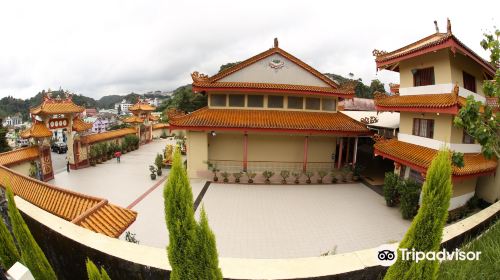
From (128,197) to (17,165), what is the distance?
7.03 meters

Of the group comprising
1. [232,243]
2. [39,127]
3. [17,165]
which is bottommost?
[232,243]

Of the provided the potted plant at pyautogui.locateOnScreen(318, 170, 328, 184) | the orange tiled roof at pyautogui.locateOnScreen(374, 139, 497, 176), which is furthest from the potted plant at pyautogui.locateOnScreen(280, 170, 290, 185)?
the orange tiled roof at pyautogui.locateOnScreen(374, 139, 497, 176)

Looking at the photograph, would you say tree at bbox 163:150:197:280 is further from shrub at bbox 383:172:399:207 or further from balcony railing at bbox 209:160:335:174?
balcony railing at bbox 209:160:335:174

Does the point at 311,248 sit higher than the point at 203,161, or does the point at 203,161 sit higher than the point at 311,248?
the point at 203,161

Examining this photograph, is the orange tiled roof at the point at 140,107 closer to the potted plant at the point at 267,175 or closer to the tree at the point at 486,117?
the potted plant at the point at 267,175

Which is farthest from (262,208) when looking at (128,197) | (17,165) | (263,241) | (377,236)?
(17,165)

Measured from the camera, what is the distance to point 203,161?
53.1 ft

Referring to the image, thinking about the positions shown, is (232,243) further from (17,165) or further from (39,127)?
(39,127)

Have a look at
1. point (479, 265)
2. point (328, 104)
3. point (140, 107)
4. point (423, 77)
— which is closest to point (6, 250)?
point (479, 265)

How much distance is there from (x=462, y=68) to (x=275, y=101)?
381 inches

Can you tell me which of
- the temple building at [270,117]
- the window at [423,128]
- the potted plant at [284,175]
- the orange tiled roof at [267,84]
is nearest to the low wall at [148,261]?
the window at [423,128]

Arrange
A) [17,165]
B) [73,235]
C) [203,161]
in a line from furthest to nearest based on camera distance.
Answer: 1. [203,161]
2. [17,165]
3. [73,235]

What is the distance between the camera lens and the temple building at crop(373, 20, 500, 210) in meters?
9.85

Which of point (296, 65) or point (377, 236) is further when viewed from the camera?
point (296, 65)
